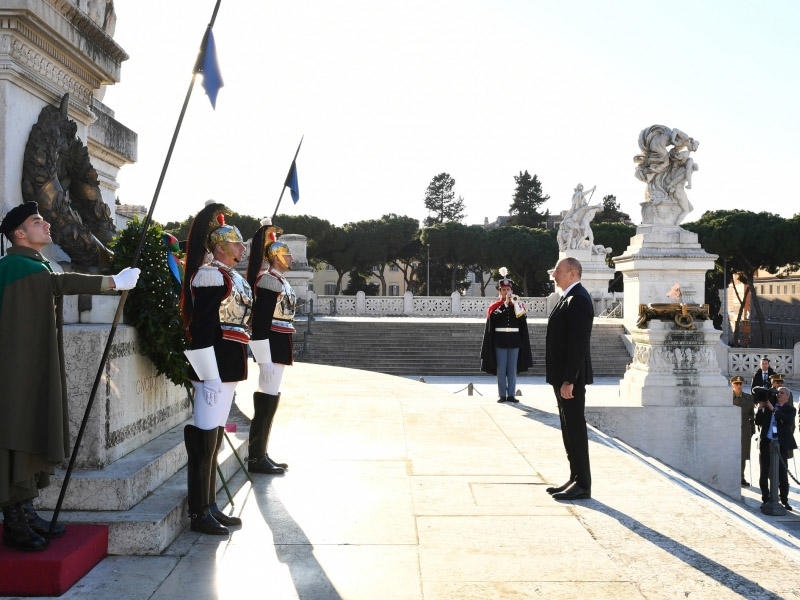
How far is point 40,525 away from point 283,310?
2.49 m

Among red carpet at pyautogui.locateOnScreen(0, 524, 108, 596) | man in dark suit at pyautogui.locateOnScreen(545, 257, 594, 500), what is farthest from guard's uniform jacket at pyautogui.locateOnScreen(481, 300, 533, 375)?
red carpet at pyautogui.locateOnScreen(0, 524, 108, 596)

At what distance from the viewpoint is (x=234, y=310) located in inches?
171

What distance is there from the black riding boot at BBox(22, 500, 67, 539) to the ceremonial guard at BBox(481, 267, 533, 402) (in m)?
7.16

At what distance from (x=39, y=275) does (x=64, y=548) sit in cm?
133

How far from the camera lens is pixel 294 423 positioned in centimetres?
792

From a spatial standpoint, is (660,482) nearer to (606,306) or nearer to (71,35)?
(71,35)

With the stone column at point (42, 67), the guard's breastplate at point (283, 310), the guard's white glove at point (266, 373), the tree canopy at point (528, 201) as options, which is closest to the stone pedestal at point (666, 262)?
the guard's breastplate at point (283, 310)

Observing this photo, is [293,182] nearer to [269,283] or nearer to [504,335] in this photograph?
[269,283]

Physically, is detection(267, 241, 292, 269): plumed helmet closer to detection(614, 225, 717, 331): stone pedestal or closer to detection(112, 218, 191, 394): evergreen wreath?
detection(112, 218, 191, 394): evergreen wreath

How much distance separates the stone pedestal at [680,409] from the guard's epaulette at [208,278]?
19.8ft

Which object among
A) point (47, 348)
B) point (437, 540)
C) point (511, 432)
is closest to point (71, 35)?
point (47, 348)

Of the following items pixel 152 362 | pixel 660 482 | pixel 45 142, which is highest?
pixel 45 142

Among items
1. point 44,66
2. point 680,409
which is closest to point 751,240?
point 680,409

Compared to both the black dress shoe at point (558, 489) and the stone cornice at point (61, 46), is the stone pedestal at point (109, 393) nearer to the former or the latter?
the stone cornice at point (61, 46)
